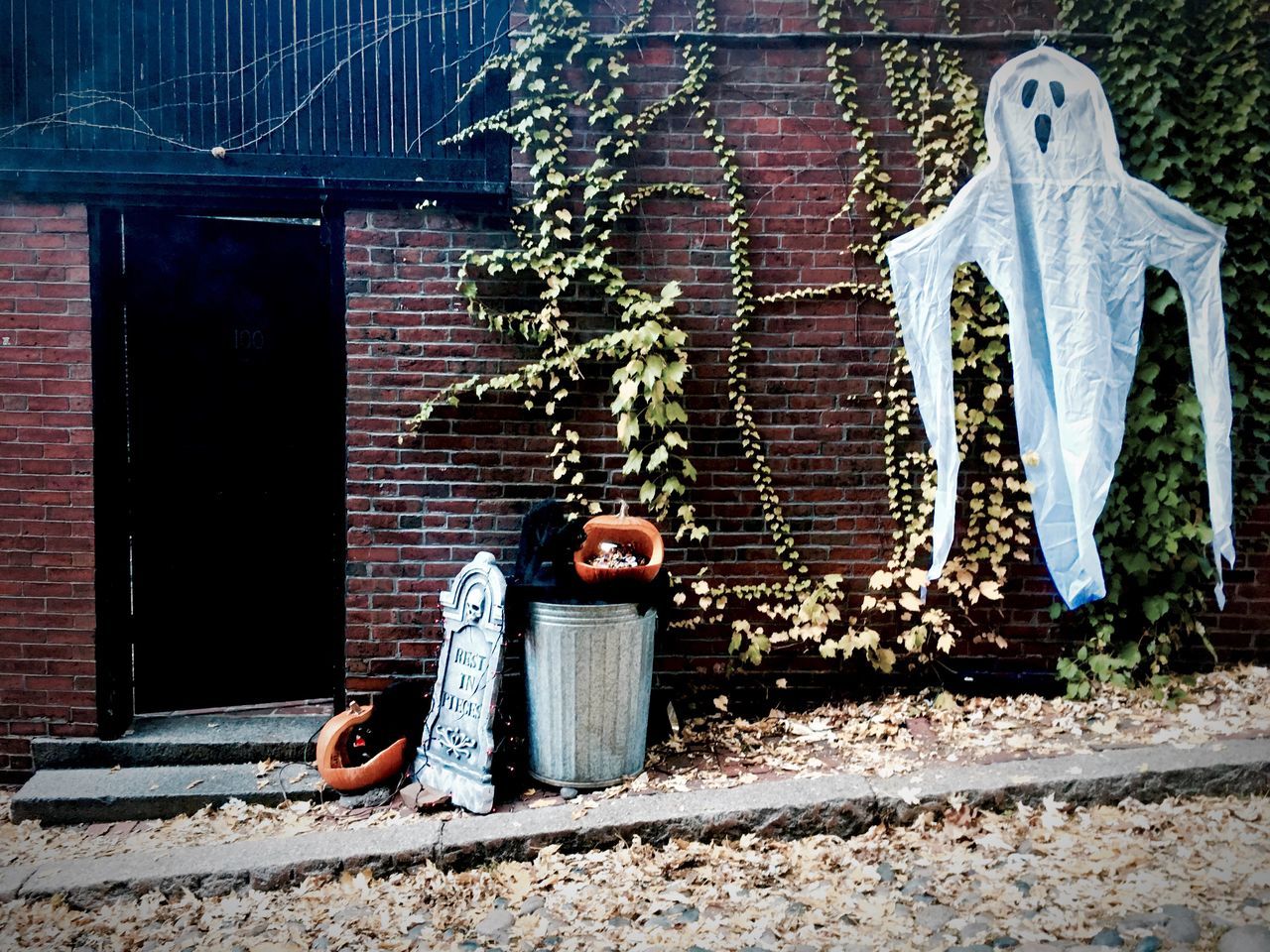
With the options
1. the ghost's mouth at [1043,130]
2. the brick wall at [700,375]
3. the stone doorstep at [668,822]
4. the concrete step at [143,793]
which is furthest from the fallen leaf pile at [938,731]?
the ghost's mouth at [1043,130]

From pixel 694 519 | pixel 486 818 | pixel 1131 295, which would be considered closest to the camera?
pixel 486 818

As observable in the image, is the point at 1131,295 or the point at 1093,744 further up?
the point at 1131,295

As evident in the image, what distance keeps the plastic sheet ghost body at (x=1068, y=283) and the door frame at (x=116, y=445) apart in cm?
281

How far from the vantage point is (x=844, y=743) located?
3943 mm

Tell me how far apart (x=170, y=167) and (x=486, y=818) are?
10.9 feet

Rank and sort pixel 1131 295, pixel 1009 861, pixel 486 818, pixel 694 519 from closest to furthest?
pixel 1009 861
pixel 486 818
pixel 1131 295
pixel 694 519

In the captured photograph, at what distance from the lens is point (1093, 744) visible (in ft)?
12.0

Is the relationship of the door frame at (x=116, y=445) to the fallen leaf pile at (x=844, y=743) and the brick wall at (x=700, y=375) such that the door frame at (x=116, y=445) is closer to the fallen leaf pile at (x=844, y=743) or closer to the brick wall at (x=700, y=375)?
the brick wall at (x=700, y=375)

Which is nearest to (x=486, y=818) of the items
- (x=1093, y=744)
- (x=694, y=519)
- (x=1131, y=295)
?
(x=694, y=519)

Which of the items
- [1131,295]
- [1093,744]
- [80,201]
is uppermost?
[80,201]

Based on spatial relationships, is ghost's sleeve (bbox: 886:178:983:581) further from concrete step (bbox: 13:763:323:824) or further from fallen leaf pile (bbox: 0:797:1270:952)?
concrete step (bbox: 13:763:323:824)

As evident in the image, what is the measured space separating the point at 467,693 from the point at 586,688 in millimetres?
561

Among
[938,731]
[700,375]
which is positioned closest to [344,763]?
[700,375]

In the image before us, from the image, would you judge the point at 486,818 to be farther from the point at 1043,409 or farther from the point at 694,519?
the point at 1043,409
